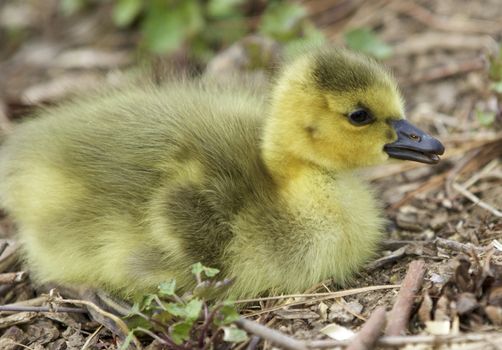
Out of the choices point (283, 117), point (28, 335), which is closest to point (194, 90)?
point (283, 117)

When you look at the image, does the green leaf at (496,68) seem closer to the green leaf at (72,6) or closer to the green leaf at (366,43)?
the green leaf at (366,43)

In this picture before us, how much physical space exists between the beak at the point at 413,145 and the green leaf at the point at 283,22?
1.60 metres

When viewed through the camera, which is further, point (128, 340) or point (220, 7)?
point (220, 7)

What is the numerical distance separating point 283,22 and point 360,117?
1.71m

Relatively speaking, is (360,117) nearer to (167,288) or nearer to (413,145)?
(413,145)

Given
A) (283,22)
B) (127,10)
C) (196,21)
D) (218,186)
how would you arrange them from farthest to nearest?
(127,10) < (196,21) < (283,22) < (218,186)

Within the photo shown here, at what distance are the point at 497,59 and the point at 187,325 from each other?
74.2 inches

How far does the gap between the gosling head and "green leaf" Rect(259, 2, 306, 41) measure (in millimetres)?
1467

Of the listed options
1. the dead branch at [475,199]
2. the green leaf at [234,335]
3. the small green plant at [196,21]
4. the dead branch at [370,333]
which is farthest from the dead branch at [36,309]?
the small green plant at [196,21]

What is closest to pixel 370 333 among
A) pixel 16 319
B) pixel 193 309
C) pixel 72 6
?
pixel 193 309

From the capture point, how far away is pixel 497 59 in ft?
10.6

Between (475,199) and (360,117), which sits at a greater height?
(360,117)

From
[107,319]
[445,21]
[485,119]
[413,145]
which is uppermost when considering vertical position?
[445,21]

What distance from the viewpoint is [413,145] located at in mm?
2422
